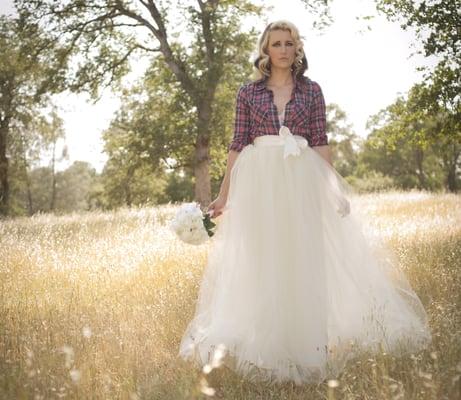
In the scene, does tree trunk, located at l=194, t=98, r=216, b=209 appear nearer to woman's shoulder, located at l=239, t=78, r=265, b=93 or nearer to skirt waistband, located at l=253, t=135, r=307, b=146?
woman's shoulder, located at l=239, t=78, r=265, b=93

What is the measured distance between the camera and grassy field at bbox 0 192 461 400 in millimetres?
2842

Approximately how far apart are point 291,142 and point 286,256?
0.80 meters

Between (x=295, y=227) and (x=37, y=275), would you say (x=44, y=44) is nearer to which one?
(x=37, y=275)

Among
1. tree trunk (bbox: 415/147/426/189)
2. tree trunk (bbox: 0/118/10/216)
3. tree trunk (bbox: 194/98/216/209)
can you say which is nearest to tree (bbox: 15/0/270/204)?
tree trunk (bbox: 194/98/216/209)

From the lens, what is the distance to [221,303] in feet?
11.0

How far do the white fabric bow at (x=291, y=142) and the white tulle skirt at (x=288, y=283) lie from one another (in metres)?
0.02

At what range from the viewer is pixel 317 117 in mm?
3412

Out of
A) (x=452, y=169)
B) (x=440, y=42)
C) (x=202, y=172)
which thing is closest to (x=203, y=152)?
(x=202, y=172)

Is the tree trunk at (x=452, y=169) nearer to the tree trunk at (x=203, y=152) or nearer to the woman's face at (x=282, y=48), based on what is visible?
the tree trunk at (x=203, y=152)

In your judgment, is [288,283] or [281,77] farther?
[281,77]

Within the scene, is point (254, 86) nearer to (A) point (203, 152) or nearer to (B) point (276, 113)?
(B) point (276, 113)

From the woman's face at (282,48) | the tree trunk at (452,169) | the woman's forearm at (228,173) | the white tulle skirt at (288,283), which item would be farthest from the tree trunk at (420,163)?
the woman's forearm at (228,173)

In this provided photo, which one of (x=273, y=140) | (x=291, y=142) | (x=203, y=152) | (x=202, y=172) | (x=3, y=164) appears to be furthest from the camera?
(x=3, y=164)

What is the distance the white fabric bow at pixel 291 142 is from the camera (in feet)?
10.4
